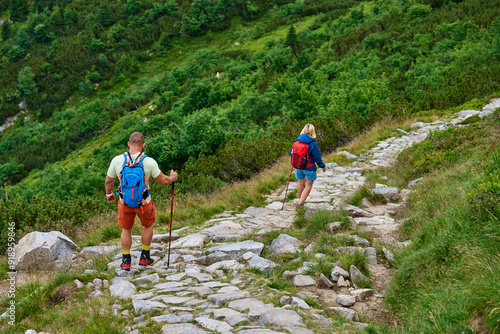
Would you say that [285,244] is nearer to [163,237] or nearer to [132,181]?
[163,237]

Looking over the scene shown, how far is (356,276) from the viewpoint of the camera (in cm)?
463

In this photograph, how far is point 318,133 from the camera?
1612 cm

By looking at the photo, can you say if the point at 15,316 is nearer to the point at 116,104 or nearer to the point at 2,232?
the point at 2,232

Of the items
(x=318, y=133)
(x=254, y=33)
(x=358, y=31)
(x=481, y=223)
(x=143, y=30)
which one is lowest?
(x=318, y=133)

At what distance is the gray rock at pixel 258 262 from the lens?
5.15 metres

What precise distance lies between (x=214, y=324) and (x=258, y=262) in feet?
6.02

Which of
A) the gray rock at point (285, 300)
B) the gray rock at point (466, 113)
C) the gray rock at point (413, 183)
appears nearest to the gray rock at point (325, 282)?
the gray rock at point (285, 300)

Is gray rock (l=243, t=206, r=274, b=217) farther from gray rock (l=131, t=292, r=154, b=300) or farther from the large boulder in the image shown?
gray rock (l=131, t=292, r=154, b=300)

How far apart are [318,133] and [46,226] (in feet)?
35.1

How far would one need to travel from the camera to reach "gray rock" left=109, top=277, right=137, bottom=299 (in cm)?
461

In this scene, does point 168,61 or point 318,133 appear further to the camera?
point 168,61

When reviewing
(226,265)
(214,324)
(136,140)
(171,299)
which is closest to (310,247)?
(226,265)

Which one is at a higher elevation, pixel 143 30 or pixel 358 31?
pixel 143 30

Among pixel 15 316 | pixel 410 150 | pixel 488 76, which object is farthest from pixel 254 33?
pixel 15 316
